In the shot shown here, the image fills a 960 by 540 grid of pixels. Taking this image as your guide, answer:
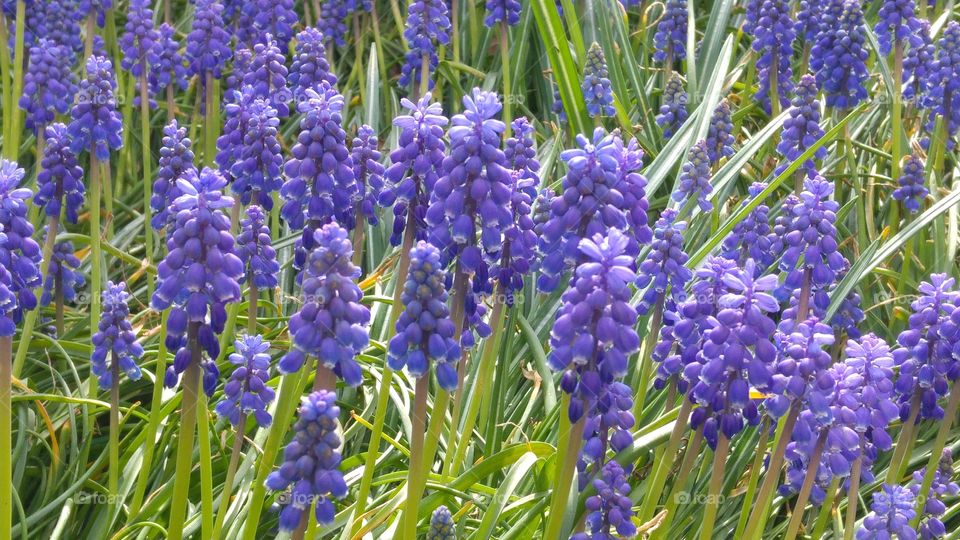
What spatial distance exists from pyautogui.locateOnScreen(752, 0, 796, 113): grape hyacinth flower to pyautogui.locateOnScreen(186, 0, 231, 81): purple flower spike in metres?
3.85

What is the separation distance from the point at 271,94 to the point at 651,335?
329 cm

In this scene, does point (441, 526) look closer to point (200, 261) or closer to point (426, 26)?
point (200, 261)

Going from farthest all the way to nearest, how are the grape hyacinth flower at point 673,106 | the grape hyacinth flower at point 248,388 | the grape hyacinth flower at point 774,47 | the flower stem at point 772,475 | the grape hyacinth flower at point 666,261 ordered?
the grape hyacinth flower at point 774,47
the grape hyacinth flower at point 673,106
the grape hyacinth flower at point 666,261
the grape hyacinth flower at point 248,388
the flower stem at point 772,475

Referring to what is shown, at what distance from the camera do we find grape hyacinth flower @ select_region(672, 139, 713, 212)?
6.82m

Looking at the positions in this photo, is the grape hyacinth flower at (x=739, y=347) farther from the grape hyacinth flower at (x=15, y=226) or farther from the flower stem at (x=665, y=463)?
the grape hyacinth flower at (x=15, y=226)

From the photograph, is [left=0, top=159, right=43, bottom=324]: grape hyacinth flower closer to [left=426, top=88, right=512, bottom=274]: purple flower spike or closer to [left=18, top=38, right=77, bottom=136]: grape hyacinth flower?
[left=426, top=88, right=512, bottom=274]: purple flower spike

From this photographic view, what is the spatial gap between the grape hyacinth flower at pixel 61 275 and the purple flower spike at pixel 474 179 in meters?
3.74

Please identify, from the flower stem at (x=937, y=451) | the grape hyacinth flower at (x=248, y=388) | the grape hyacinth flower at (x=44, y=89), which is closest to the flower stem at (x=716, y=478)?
the flower stem at (x=937, y=451)

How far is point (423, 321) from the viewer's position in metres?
4.27

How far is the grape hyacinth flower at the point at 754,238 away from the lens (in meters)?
6.81

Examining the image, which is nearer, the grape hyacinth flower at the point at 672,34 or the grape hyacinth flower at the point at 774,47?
the grape hyacinth flower at the point at 774,47

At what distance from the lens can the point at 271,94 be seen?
313 inches

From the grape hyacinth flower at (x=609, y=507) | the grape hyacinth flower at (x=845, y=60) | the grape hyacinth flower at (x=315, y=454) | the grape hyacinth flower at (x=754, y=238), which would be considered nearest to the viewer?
the grape hyacinth flower at (x=315, y=454)

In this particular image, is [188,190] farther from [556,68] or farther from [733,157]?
[556,68]
